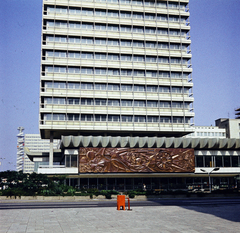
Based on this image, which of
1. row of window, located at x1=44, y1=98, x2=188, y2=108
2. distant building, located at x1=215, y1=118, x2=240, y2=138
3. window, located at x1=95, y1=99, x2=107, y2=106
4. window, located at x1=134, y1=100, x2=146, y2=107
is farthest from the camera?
distant building, located at x1=215, y1=118, x2=240, y2=138

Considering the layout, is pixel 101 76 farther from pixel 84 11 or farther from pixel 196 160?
pixel 196 160

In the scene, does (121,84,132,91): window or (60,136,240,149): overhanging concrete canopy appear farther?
(121,84,132,91): window

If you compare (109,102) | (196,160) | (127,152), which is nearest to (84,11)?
(109,102)

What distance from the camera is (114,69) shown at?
74438 millimetres

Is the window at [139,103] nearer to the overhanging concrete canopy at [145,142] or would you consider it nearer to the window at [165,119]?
the window at [165,119]

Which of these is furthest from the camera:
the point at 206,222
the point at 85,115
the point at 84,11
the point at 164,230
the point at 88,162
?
the point at 84,11

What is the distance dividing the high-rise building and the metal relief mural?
21.6 ft

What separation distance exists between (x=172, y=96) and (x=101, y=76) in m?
17.6

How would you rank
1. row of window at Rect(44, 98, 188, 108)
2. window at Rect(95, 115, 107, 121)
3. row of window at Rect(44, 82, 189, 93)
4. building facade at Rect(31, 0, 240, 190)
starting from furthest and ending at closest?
window at Rect(95, 115, 107, 121)
row of window at Rect(44, 82, 189, 93)
row of window at Rect(44, 98, 188, 108)
building facade at Rect(31, 0, 240, 190)

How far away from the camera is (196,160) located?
71438 mm

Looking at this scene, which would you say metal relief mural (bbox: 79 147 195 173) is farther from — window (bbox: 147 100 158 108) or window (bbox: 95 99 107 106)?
window (bbox: 95 99 107 106)

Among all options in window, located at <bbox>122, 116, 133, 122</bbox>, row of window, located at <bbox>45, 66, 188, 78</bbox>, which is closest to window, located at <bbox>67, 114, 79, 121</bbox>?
row of window, located at <bbox>45, 66, 188, 78</bbox>

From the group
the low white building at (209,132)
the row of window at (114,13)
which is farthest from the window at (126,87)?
the low white building at (209,132)

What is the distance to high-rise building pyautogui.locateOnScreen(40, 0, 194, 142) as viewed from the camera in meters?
70.8
